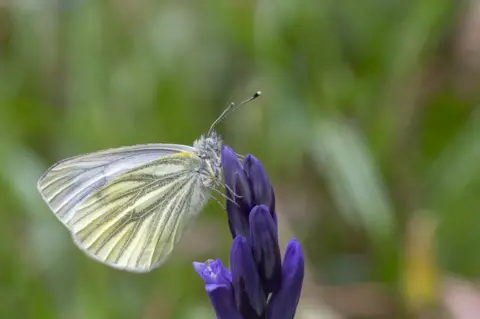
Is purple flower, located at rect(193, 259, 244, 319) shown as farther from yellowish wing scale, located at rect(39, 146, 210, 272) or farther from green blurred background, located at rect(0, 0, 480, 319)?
green blurred background, located at rect(0, 0, 480, 319)

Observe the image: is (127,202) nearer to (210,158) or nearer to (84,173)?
(84,173)

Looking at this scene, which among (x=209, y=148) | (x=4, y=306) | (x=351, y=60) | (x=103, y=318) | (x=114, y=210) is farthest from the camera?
(x=351, y=60)

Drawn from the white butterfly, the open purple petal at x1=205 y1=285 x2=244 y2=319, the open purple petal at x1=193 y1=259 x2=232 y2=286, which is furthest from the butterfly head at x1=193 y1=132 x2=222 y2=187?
the open purple petal at x1=205 y1=285 x2=244 y2=319

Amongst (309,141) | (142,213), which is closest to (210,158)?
(142,213)

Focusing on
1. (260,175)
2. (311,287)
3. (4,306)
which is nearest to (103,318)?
(4,306)

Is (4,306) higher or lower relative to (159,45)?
lower

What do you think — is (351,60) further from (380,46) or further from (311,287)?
(311,287)

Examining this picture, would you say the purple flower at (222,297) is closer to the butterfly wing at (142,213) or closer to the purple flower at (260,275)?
the purple flower at (260,275)
